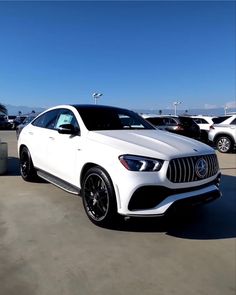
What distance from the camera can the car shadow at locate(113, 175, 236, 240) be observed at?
4387mm

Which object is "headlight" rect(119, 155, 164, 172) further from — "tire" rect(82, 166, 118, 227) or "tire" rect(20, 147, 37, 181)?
"tire" rect(20, 147, 37, 181)

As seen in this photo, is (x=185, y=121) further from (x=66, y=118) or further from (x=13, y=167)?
(x=66, y=118)

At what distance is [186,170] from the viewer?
4285 mm

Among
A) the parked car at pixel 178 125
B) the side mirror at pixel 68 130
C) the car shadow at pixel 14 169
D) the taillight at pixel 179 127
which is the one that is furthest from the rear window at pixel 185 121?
the side mirror at pixel 68 130

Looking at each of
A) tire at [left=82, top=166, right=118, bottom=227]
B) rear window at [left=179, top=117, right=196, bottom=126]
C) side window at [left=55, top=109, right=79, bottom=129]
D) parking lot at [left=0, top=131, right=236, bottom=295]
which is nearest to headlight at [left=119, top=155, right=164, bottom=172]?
tire at [left=82, top=166, right=118, bottom=227]

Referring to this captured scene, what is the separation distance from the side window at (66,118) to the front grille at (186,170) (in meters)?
1.87

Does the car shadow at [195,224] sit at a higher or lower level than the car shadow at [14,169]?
lower

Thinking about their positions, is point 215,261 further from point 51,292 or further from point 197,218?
point 51,292

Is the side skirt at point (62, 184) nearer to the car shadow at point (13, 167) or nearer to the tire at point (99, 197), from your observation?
the tire at point (99, 197)

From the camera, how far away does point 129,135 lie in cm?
501

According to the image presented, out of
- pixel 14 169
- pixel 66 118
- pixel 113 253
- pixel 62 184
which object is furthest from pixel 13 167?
pixel 113 253

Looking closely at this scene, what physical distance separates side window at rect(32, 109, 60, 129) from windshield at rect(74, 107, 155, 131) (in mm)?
795

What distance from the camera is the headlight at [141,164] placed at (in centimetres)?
411

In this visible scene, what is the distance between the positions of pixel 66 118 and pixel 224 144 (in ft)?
31.4
